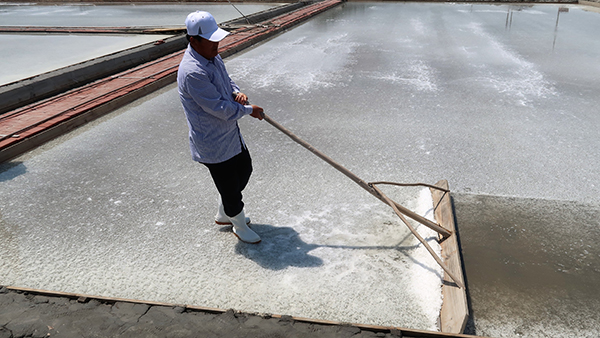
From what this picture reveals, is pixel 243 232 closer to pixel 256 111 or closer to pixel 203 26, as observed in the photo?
pixel 256 111

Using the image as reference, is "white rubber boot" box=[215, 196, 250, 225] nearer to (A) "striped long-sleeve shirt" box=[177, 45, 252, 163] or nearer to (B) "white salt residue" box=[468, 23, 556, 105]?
(A) "striped long-sleeve shirt" box=[177, 45, 252, 163]

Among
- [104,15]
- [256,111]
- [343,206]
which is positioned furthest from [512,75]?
[104,15]

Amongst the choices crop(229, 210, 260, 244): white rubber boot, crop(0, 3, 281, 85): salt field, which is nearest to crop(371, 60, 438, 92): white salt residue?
crop(229, 210, 260, 244): white rubber boot

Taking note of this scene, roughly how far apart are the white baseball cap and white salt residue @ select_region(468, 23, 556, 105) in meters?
4.72

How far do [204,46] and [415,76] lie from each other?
5.23 metres

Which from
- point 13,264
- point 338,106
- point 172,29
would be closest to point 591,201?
point 338,106

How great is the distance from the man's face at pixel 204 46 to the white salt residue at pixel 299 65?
4.01m

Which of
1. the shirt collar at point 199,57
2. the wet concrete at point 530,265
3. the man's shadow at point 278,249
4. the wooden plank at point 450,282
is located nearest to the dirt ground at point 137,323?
the wooden plank at point 450,282

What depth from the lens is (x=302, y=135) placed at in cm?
501

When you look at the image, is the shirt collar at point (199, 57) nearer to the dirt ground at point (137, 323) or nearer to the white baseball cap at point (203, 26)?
the white baseball cap at point (203, 26)

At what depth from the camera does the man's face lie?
2584 millimetres

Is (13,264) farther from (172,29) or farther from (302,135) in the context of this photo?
(172,29)

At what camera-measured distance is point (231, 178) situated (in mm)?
2949

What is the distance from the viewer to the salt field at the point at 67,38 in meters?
7.91
